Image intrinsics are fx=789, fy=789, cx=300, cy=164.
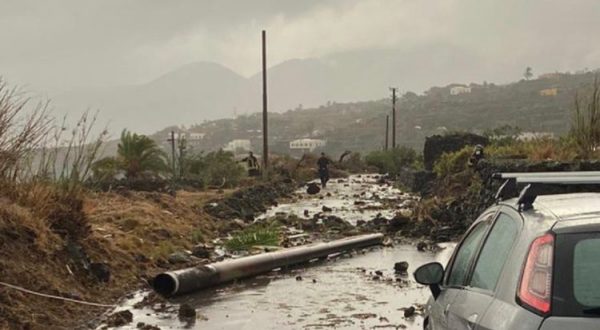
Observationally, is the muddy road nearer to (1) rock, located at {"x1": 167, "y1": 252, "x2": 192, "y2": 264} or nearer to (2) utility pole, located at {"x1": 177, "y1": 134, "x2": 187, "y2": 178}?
(1) rock, located at {"x1": 167, "y1": 252, "x2": 192, "y2": 264}

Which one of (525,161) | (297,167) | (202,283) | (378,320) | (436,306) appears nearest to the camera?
(436,306)

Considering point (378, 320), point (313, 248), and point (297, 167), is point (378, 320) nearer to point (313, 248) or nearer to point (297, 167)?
point (313, 248)

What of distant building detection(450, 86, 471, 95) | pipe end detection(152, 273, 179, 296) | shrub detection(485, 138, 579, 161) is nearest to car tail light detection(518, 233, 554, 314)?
pipe end detection(152, 273, 179, 296)

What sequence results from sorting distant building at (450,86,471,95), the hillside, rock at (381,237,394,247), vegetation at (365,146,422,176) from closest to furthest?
rock at (381,237,394,247) < vegetation at (365,146,422,176) < the hillside < distant building at (450,86,471,95)

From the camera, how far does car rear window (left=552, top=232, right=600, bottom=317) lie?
3.13 meters

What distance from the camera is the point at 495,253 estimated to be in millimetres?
4125

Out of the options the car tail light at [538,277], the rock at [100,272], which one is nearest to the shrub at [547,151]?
the rock at [100,272]

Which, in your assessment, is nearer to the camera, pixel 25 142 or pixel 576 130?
pixel 25 142

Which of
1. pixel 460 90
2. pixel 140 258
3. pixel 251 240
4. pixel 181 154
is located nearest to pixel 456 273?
pixel 140 258

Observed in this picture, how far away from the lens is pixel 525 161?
16.2 metres

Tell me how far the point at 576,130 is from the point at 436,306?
43.1ft

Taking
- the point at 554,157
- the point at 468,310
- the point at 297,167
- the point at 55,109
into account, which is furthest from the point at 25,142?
the point at 297,167

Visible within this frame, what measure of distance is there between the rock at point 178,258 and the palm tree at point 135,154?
16.7 m

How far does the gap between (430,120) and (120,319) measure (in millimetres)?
108952
